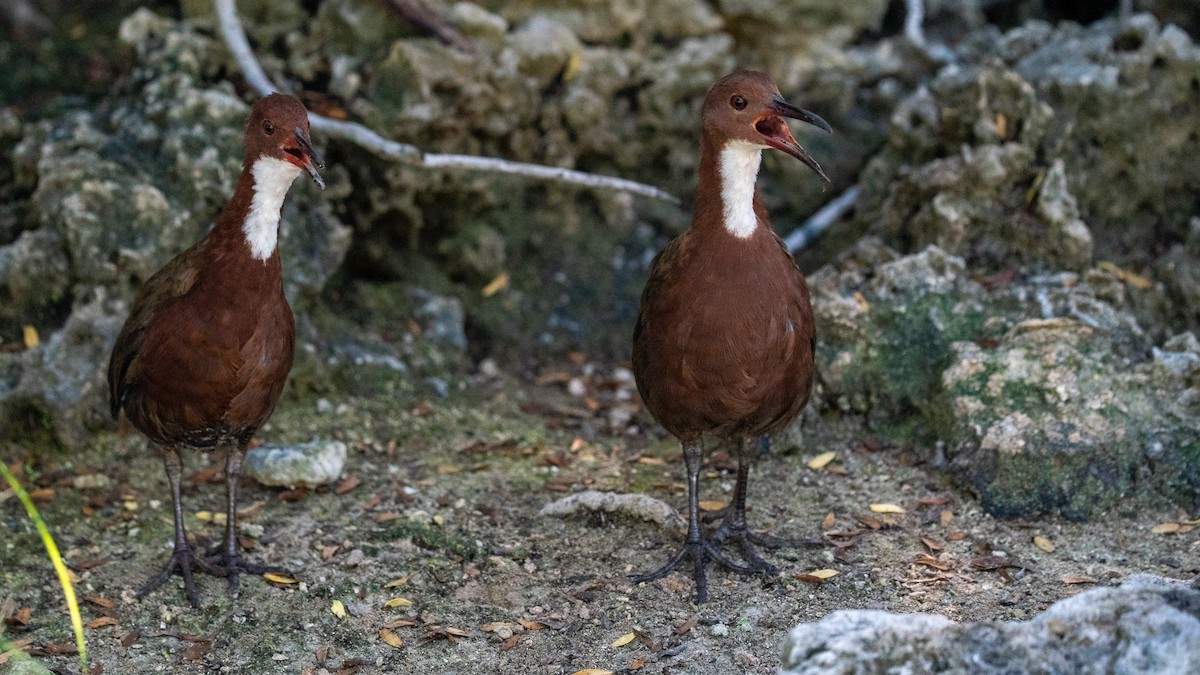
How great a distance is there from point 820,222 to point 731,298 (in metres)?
2.71

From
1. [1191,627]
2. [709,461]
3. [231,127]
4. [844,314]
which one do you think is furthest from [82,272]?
[1191,627]

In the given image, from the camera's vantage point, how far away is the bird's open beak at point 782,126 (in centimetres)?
445

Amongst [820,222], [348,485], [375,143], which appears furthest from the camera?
[820,222]

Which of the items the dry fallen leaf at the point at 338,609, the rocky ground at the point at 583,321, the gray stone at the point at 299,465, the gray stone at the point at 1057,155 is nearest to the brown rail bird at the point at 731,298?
the rocky ground at the point at 583,321

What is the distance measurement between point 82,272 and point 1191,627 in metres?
4.98

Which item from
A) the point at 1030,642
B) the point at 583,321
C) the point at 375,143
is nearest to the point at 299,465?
the point at 375,143

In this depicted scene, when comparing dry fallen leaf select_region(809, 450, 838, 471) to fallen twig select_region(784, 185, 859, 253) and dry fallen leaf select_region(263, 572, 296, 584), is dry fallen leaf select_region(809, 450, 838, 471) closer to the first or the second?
fallen twig select_region(784, 185, 859, 253)

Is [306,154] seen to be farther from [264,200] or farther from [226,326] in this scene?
[226,326]

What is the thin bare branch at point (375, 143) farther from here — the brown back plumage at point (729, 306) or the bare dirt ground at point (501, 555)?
the brown back plumage at point (729, 306)

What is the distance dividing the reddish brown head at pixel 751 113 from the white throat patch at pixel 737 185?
0.05 meters

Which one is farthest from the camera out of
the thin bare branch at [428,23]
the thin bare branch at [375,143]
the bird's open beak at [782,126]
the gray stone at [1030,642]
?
the thin bare branch at [428,23]

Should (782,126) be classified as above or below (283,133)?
above

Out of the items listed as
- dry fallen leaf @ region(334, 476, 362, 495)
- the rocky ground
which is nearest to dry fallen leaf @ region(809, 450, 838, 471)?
the rocky ground

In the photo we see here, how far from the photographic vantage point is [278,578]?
16.4ft
